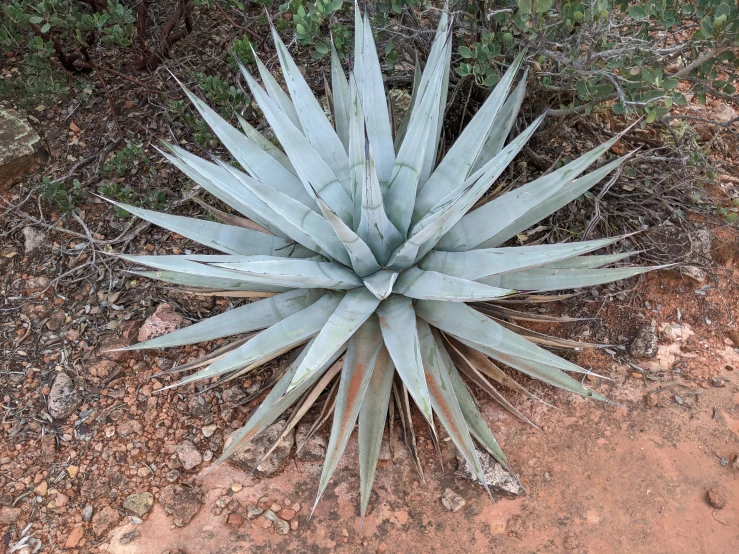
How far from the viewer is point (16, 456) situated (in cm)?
254

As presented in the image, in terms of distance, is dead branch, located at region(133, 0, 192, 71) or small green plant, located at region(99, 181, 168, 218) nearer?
small green plant, located at region(99, 181, 168, 218)

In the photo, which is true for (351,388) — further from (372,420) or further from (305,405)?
(305,405)

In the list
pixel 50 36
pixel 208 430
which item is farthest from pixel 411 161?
pixel 50 36

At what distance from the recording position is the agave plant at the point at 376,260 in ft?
6.10

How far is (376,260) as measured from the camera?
6.66ft

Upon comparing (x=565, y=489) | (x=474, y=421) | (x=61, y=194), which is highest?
(x=61, y=194)

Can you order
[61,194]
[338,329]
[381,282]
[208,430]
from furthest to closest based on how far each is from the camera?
[61,194], [208,430], [381,282], [338,329]

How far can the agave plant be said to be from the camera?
1.86m

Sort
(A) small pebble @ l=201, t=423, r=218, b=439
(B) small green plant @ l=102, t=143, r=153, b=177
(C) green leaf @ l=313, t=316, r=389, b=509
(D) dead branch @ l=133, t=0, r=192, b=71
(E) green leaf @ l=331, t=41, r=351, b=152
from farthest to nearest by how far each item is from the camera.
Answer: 1. (D) dead branch @ l=133, t=0, r=192, b=71
2. (B) small green plant @ l=102, t=143, r=153, b=177
3. (A) small pebble @ l=201, t=423, r=218, b=439
4. (E) green leaf @ l=331, t=41, r=351, b=152
5. (C) green leaf @ l=313, t=316, r=389, b=509

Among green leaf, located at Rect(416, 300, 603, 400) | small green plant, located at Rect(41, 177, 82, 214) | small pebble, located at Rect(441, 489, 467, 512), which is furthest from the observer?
small green plant, located at Rect(41, 177, 82, 214)

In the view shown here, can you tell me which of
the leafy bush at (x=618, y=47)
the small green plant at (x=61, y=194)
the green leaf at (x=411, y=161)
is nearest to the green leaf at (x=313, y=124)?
the green leaf at (x=411, y=161)

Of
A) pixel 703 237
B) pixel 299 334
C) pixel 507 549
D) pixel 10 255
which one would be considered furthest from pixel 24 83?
pixel 703 237

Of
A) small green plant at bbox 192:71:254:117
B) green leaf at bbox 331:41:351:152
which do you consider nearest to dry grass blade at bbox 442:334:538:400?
green leaf at bbox 331:41:351:152

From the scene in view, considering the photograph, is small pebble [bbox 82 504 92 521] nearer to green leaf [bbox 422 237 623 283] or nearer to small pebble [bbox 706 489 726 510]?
green leaf [bbox 422 237 623 283]
